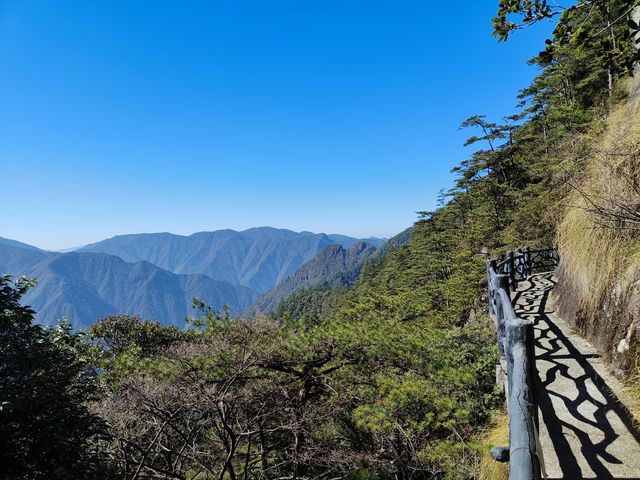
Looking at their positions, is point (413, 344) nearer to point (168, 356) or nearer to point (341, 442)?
point (341, 442)

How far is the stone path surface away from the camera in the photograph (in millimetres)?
2529

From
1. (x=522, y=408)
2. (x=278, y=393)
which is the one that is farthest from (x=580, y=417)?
(x=278, y=393)

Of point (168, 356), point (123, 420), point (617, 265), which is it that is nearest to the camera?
point (617, 265)

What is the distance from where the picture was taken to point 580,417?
3.12m

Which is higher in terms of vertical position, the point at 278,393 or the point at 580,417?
the point at 580,417

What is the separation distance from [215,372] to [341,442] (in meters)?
4.26

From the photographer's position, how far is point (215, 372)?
8141 millimetres

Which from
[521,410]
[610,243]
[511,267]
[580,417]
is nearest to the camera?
[521,410]

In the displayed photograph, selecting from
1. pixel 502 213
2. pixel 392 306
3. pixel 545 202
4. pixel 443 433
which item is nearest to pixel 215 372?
pixel 443 433

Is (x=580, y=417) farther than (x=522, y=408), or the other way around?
(x=580, y=417)

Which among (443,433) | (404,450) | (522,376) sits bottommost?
(404,450)

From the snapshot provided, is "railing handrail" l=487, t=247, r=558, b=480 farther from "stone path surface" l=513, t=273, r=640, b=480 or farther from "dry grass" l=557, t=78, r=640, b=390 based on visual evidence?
"dry grass" l=557, t=78, r=640, b=390

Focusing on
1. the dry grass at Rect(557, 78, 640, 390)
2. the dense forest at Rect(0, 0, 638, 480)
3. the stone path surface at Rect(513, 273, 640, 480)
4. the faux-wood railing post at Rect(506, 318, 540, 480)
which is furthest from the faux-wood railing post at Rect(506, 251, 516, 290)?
the faux-wood railing post at Rect(506, 318, 540, 480)

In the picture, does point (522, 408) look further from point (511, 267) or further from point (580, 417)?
point (511, 267)
